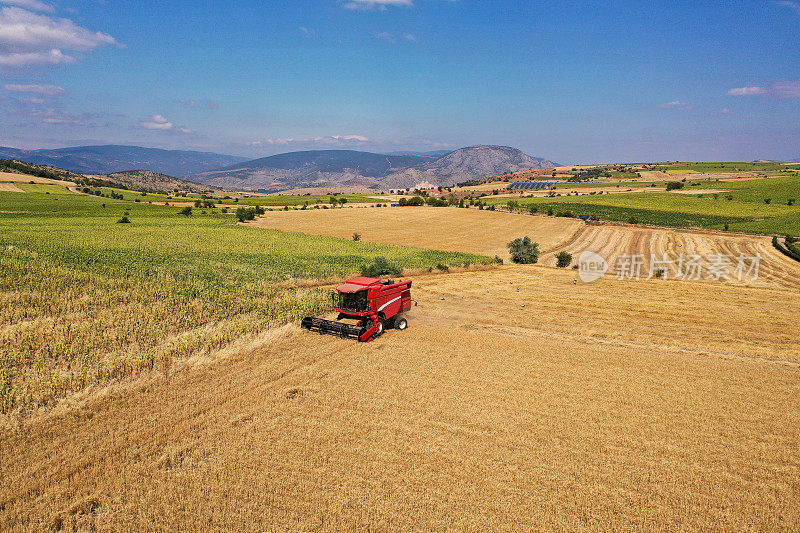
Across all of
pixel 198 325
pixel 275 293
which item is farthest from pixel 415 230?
pixel 198 325

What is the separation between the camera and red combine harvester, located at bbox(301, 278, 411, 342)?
17.4 metres

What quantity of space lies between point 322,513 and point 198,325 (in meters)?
13.2

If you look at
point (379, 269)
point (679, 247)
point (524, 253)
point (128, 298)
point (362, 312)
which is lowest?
point (128, 298)

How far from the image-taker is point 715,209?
84.1 m

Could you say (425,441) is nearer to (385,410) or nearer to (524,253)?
(385,410)

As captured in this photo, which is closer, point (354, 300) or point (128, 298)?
point (354, 300)

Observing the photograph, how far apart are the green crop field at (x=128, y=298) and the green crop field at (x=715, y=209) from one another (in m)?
57.8

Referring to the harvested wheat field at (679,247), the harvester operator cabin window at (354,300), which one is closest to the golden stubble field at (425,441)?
the harvester operator cabin window at (354,300)

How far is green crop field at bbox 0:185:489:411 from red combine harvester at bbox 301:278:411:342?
3.02 metres

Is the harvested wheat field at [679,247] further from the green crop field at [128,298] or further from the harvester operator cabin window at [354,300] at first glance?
the harvester operator cabin window at [354,300]

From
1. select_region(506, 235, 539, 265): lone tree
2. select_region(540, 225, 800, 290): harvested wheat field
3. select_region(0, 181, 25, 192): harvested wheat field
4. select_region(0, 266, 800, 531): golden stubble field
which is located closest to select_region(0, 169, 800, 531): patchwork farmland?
select_region(0, 266, 800, 531): golden stubble field

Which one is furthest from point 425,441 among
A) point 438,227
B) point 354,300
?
point 438,227

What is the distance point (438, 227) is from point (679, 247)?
39.3 meters

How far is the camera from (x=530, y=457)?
10008 mm
